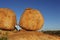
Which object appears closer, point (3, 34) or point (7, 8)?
point (3, 34)

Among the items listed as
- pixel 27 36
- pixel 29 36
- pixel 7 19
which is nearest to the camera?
pixel 27 36

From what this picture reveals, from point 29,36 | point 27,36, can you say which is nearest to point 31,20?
point 29,36

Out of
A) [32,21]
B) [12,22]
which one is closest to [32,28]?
[32,21]

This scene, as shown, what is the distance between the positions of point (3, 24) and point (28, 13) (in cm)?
478

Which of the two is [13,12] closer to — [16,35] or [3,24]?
[3,24]

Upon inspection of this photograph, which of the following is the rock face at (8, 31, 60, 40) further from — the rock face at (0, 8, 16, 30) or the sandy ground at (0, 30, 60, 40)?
the rock face at (0, 8, 16, 30)

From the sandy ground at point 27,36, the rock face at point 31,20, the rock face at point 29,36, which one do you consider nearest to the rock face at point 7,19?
the sandy ground at point 27,36

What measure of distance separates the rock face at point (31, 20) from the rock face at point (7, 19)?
5.05 feet

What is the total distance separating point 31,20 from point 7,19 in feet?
13.8

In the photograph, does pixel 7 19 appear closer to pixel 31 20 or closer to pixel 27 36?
pixel 31 20

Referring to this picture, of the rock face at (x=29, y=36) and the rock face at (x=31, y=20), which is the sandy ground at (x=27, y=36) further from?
the rock face at (x=31, y=20)

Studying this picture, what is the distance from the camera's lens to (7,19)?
37.3 metres

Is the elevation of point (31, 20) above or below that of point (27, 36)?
above

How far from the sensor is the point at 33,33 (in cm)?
3606
